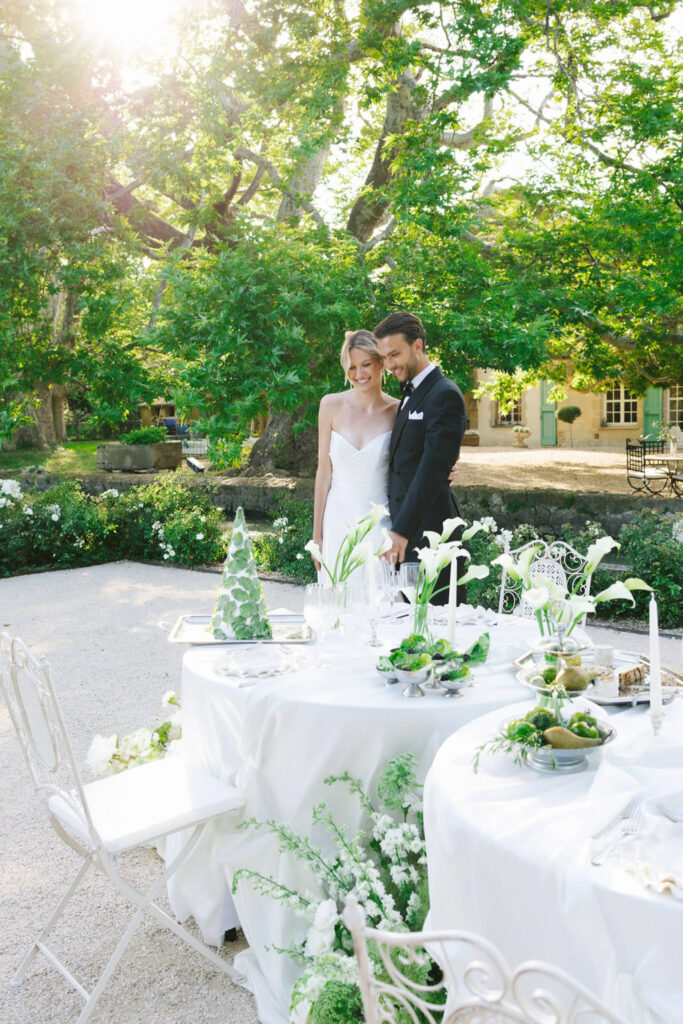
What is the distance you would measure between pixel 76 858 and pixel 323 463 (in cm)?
227

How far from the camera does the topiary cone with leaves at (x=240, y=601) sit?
313 cm

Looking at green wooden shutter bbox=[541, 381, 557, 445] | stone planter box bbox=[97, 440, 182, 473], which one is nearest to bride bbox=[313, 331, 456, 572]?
stone planter box bbox=[97, 440, 182, 473]

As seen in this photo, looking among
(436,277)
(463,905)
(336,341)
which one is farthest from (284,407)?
(463,905)

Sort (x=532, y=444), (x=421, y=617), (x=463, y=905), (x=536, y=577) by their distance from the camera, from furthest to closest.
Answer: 1. (x=532, y=444)
2. (x=421, y=617)
3. (x=536, y=577)
4. (x=463, y=905)

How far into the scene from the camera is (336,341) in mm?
8539

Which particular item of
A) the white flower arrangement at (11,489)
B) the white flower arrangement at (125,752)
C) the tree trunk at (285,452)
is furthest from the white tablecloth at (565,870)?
the tree trunk at (285,452)

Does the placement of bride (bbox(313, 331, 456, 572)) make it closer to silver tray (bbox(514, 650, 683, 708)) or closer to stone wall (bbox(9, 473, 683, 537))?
silver tray (bbox(514, 650, 683, 708))

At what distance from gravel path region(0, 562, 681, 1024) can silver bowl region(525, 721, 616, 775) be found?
133 cm

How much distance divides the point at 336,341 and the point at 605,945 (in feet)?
24.6

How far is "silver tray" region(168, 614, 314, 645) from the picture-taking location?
3.14 meters

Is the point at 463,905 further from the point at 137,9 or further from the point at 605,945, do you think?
the point at 137,9

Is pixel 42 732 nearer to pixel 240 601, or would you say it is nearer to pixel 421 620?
pixel 240 601

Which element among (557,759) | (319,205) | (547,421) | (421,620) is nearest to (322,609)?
(421,620)

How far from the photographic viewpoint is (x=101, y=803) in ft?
8.89
